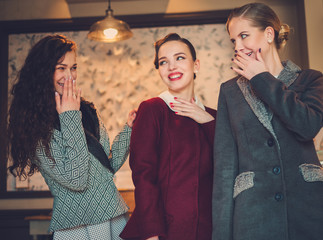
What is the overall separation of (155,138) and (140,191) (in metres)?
0.23

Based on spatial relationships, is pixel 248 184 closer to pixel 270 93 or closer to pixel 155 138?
pixel 270 93

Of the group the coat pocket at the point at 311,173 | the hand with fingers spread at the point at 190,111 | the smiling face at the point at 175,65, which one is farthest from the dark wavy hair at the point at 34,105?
the coat pocket at the point at 311,173

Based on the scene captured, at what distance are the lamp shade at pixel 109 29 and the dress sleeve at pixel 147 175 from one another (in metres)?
1.20

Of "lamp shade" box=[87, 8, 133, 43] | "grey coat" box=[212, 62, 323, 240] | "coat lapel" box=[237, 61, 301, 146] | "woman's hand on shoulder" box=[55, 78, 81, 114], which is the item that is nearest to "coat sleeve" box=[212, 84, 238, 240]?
"grey coat" box=[212, 62, 323, 240]

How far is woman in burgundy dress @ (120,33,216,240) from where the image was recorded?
1.37m

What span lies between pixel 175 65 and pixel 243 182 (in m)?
0.66

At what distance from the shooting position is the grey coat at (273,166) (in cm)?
115

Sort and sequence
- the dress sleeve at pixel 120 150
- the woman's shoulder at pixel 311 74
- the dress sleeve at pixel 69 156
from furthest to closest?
the dress sleeve at pixel 120 150 < the dress sleeve at pixel 69 156 < the woman's shoulder at pixel 311 74

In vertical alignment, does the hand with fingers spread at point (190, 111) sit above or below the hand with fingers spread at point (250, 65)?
below

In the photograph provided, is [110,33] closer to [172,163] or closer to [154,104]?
[154,104]

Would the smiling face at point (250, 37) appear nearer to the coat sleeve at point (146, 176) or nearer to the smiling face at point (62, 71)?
the coat sleeve at point (146, 176)

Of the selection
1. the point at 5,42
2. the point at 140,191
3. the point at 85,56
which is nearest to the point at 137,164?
the point at 140,191

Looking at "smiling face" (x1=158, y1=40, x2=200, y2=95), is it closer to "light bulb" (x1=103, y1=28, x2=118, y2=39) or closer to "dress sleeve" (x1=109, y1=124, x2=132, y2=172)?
"dress sleeve" (x1=109, y1=124, x2=132, y2=172)

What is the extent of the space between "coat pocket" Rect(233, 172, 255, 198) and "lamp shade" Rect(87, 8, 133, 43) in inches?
Result: 65.5
